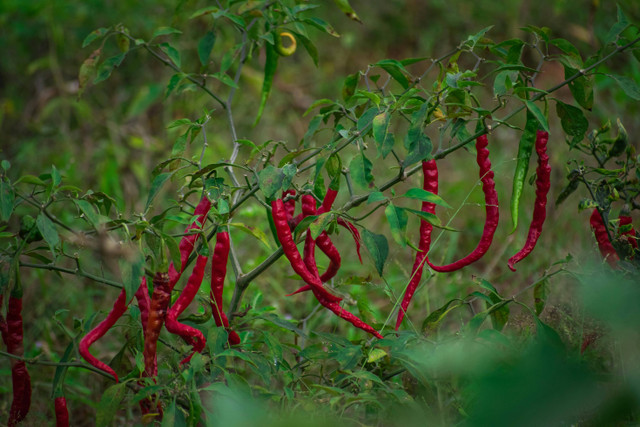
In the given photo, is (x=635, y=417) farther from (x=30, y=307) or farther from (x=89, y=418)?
(x=30, y=307)

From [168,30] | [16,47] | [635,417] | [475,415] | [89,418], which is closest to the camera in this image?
[475,415]

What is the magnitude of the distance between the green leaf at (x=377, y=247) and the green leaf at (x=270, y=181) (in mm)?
193

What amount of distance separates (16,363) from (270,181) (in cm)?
74

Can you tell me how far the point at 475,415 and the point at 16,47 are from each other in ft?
13.0

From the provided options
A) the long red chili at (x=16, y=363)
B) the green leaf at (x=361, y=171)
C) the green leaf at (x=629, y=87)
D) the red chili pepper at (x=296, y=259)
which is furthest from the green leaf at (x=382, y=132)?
the long red chili at (x=16, y=363)

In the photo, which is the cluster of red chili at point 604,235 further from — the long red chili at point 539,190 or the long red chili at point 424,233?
the long red chili at point 424,233

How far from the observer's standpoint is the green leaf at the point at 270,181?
1.20 metres

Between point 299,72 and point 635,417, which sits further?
point 299,72

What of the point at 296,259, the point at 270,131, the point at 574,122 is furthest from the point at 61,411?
the point at 270,131

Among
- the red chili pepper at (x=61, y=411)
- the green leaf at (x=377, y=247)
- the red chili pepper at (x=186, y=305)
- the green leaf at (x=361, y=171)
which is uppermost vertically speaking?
the green leaf at (x=361, y=171)

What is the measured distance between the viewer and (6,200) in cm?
125

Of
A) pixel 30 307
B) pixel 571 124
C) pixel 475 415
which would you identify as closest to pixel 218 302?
pixel 571 124

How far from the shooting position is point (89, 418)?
185 cm

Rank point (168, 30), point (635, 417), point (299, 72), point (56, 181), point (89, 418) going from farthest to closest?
point (299, 72) < point (89, 418) < point (168, 30) < point (56, 181) < point (635, 417)
